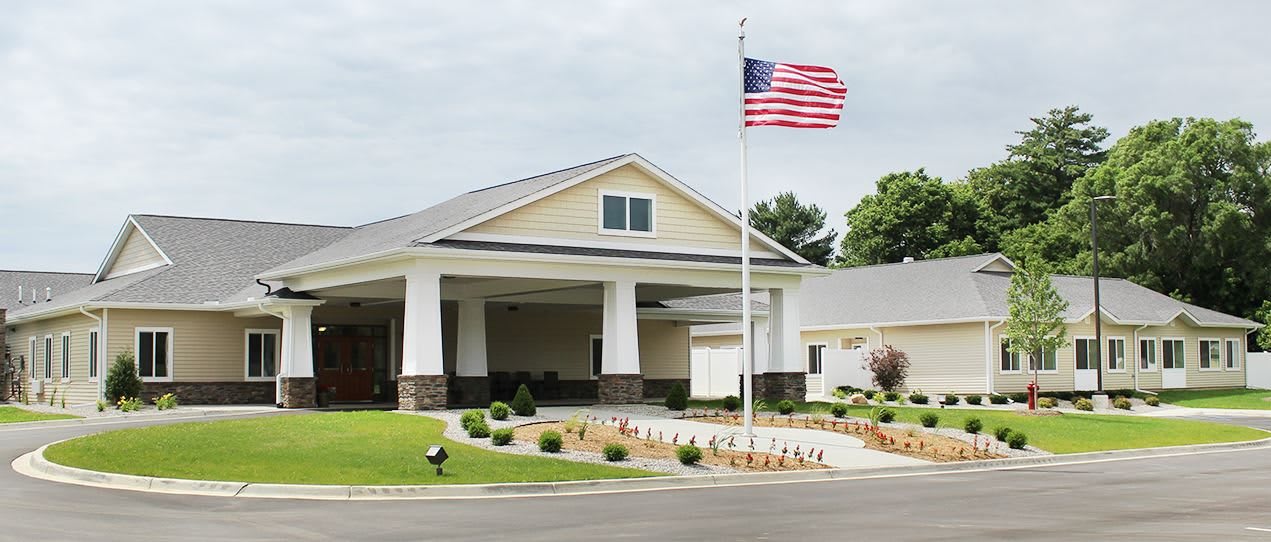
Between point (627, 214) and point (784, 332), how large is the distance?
567 centimetres

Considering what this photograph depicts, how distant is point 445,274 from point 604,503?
1324 centimetres

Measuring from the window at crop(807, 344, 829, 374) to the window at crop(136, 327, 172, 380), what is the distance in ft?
84.4

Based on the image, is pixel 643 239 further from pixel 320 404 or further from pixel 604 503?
pixel 604 503

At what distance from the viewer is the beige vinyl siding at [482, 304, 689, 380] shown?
4203 cm

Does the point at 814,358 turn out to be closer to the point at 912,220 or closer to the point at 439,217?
the point at 439,217

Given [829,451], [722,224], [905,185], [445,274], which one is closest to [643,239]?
[722,224]

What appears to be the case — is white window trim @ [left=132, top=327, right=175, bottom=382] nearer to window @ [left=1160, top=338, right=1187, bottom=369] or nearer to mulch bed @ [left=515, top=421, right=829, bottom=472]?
mulch bed @ [left=515, top=421, right=829, bottom=472]

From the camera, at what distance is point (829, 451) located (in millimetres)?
22766

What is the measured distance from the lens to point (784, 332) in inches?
1344

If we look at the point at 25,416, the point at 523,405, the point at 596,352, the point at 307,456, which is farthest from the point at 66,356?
the point at 307,456

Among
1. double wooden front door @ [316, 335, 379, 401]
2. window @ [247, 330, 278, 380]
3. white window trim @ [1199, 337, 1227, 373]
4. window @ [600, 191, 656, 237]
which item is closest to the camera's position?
window @ [600, 191, 656, 237]

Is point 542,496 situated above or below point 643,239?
below

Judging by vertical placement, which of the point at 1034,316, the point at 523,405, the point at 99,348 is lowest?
the point at 523,405

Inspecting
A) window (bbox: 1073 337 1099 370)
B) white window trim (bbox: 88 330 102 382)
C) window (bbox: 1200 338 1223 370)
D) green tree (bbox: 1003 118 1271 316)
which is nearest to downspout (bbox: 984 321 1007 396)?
window (bbox: 1073 337 1099 370)
